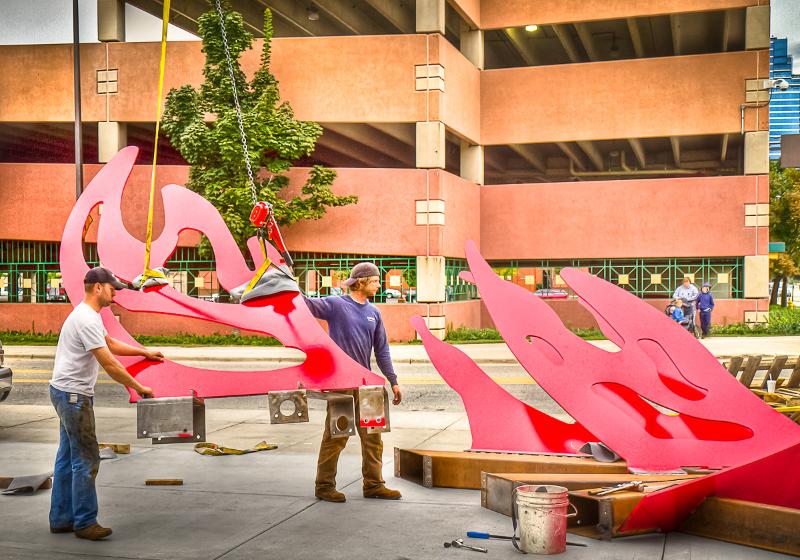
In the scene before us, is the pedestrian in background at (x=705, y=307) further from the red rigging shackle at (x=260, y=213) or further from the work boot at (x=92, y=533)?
the work boot at (x=92, y=533)

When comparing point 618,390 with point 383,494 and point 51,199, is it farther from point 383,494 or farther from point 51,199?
point 51,199

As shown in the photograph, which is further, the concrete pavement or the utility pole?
the utility pole

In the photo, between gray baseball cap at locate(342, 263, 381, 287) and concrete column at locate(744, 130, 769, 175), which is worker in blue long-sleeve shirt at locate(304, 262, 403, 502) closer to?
gray baseball cap at locate(342, 263, 381, 287)

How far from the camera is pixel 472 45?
3128cm

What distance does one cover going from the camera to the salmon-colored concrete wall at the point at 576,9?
96.4 feet

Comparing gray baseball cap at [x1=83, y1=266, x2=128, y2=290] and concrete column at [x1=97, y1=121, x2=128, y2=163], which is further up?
concrete column at [x1=97, y1=121, x2=128, y2=163]

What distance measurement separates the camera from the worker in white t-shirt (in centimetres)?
699

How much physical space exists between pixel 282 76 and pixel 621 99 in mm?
10560

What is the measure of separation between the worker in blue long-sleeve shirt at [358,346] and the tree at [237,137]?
17.4m

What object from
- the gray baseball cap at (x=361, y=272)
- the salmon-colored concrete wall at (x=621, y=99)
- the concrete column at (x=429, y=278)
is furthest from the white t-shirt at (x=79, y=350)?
the salmon-colored concrete wall at (x=621, y=99)

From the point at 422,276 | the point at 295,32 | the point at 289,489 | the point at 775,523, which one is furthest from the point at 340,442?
the point at 295,32

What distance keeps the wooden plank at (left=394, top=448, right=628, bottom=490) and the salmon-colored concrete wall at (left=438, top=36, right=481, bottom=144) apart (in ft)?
65.2

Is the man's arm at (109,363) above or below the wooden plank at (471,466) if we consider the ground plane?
above

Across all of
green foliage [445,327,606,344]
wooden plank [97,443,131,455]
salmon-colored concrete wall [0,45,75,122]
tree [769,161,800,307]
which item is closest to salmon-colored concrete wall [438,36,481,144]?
green foliage [445,327,606,344]
